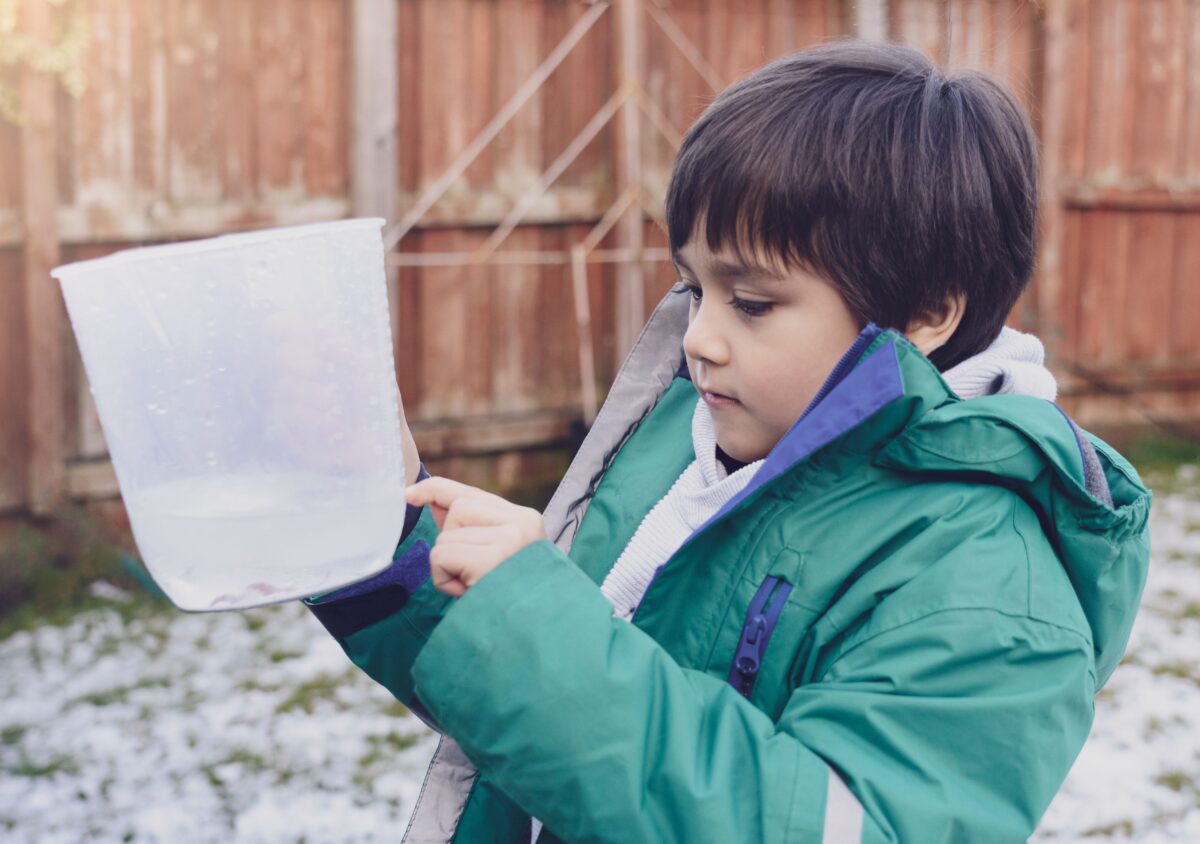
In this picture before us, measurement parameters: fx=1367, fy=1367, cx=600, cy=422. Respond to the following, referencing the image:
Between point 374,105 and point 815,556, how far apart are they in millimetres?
3778

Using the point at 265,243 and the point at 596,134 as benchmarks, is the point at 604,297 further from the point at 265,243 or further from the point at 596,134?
the point at 265,243

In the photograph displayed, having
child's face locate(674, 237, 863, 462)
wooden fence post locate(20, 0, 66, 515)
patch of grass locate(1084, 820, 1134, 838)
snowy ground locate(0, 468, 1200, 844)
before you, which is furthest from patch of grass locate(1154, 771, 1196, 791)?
wooden fence post locate(20, 0, 66, 515)

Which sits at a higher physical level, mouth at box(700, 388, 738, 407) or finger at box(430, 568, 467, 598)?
mouth at box(700, 388, 738, 407)

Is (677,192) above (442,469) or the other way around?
above

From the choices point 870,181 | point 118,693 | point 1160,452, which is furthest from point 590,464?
point 1160,452

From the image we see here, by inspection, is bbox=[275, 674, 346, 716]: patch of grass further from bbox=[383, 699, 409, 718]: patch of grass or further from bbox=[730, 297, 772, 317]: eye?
bbox=[730, 297, 772, 317]: eye

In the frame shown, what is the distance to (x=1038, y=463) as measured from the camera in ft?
3.79

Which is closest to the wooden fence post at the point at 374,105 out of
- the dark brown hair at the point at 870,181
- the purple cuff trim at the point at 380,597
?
the purple cuff trim at the point at 380,597

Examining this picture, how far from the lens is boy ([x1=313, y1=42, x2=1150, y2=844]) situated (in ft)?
3.36

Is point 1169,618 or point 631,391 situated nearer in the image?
point 631,391

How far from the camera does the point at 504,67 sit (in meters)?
4.98

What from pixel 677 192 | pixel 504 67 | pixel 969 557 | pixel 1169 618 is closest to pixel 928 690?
pixel 969 557

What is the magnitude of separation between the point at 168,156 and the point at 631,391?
3.29 metres

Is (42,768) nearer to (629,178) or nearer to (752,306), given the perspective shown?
(752,306)
